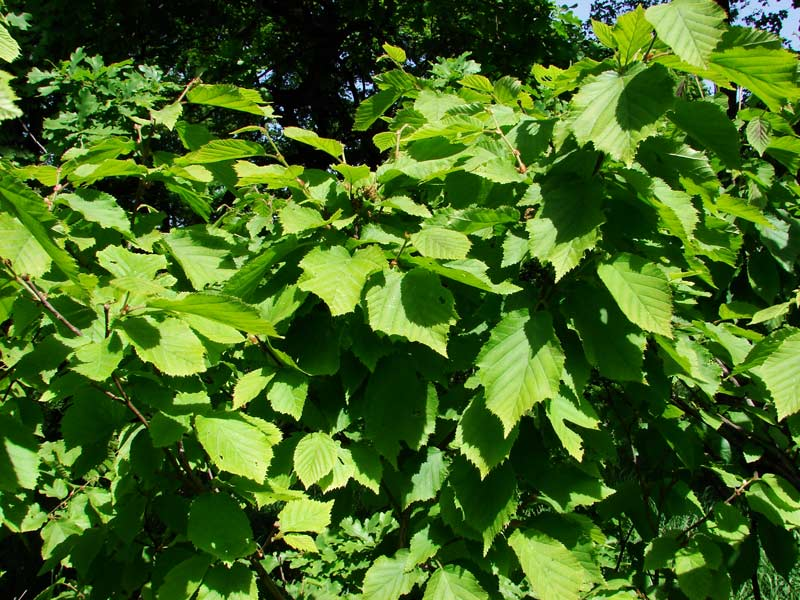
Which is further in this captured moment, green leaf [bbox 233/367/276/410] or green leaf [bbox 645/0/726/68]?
green leaf [bbox 233/367/276/410]

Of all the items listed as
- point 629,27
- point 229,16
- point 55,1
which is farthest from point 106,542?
point 229,16

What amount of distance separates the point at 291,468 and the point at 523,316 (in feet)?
1.96

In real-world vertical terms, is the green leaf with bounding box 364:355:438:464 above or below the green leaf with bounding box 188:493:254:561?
above

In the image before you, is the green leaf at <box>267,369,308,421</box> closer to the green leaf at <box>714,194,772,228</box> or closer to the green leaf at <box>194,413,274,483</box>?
the green leaf at <box>194,413,274,483</box>

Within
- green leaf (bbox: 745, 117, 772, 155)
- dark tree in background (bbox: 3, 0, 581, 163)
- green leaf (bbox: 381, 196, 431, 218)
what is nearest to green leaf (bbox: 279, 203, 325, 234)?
green leaf (bbox: 381, 196, 431, 218)

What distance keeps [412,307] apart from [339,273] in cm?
15

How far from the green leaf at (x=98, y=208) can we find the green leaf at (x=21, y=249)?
0.36 m

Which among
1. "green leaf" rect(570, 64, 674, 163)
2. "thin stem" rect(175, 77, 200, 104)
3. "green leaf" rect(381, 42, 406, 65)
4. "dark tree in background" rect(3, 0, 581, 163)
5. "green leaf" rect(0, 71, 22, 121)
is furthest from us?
"dark tree in background" rect(3, 0, 581, 163)

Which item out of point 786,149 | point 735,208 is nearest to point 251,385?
point 735,208

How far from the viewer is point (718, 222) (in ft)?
5.04

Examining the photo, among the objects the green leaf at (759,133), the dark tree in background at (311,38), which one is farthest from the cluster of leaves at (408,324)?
the dark tree in background at (311,38)

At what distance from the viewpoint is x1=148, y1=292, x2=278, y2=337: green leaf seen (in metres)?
1.01

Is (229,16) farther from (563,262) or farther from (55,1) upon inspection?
(563,262)

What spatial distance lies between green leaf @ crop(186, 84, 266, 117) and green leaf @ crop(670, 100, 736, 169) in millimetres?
896
